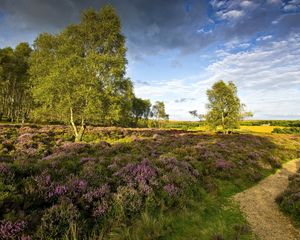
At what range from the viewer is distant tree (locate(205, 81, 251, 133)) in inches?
1822

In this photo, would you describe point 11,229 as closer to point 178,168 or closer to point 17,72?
point 178,168

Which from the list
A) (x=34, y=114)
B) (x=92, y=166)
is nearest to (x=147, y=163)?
(x=92, y=166)

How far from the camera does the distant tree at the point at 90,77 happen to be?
Answer: 23500 mm

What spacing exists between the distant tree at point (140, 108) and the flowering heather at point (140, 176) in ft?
322

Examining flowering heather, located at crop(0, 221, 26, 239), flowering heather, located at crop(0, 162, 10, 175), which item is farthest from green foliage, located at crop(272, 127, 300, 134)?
flowering heather, located at crop(0, 221, 26, 239)

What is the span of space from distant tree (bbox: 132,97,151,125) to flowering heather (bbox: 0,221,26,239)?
103265 mm

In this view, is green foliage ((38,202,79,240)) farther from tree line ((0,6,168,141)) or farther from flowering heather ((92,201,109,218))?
tree line ((0,6,168,141))

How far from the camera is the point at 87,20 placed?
26.1 m

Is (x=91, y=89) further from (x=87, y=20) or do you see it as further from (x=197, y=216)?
(x=197, y=216)

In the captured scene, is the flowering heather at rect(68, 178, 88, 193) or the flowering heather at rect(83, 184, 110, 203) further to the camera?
the flowering heather at rect(68, 178, 88, 193)

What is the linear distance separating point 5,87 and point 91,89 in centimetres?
4362

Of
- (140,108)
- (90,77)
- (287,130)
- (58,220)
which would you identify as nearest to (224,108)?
(90,77)

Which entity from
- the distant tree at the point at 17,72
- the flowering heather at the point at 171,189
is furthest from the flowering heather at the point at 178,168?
the distant tree at the point at 17,72

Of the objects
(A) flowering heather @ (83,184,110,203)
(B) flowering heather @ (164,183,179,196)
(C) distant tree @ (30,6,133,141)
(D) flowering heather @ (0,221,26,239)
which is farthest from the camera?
(C) distant tree @ (30,6,133,141)
